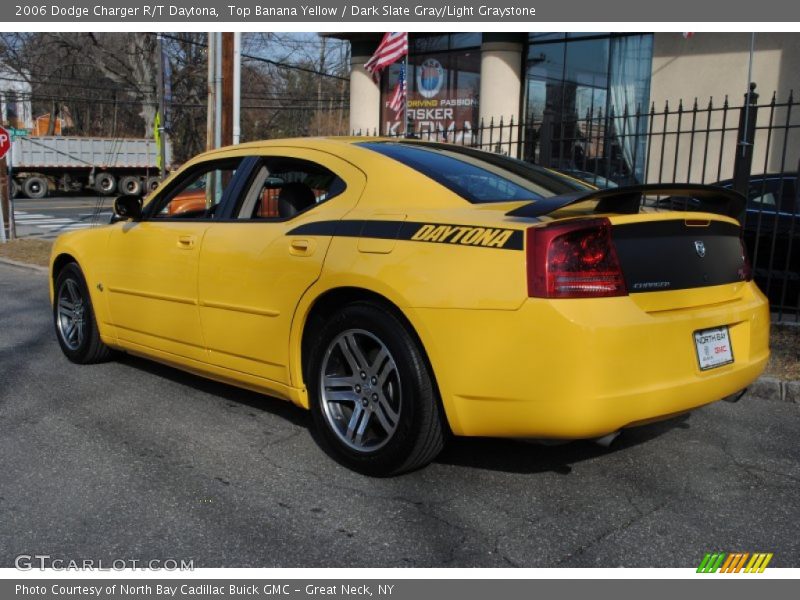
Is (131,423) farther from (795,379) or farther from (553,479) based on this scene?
(795,379)

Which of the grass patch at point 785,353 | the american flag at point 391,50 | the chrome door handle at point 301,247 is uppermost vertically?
the american flag at point 391,50

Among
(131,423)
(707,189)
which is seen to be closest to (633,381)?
(707,189)

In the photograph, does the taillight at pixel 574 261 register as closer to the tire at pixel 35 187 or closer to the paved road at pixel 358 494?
the paved road at pixel 358 494

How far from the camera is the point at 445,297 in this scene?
327 centimetres

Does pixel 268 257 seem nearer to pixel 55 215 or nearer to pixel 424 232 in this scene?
pixel 424 232

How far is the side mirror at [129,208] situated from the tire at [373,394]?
6.52 ft

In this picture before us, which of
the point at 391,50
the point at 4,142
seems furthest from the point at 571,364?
the point at 4,142

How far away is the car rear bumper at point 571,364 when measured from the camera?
3.04 m

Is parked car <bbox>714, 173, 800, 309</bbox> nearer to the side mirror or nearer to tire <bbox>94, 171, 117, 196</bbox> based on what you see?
the side mirror

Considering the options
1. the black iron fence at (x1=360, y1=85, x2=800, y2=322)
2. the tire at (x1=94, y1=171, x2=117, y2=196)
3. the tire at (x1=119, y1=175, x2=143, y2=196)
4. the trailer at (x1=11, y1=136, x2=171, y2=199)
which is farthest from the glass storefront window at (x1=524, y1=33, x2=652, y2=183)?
the tire at (x1=119, y1=175, x2=143, y2=196)

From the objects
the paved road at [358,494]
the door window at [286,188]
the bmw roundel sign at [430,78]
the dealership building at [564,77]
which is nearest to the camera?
the paved road at [358,494]

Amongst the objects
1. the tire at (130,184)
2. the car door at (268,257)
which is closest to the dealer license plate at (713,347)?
the car door at (268,257)

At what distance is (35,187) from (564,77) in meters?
26.2

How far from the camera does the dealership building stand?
12.7 meters
